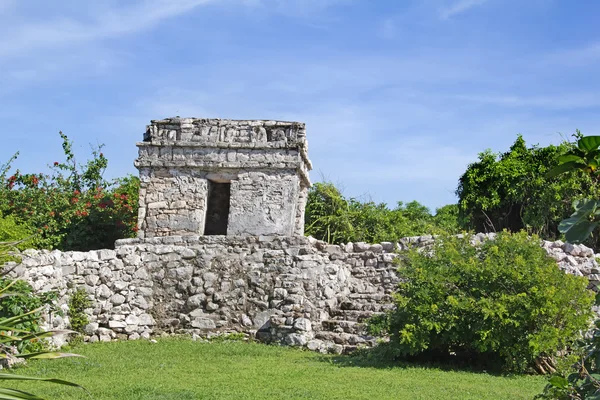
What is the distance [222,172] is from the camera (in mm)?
13555

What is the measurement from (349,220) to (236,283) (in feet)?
26.3

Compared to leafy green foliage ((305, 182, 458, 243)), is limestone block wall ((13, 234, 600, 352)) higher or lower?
lower

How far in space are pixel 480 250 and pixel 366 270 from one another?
301 centimetres

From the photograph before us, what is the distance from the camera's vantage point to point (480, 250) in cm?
1027

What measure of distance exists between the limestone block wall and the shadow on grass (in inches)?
60.4

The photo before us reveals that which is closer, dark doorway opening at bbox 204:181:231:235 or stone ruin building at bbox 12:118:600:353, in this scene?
stone ruin building at bbox 12:118:600:353

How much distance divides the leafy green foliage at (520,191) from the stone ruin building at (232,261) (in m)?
5.07

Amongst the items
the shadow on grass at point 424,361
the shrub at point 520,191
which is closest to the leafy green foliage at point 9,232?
the shadow on grass at point 424,361

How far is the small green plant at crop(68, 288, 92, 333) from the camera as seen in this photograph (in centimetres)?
1182

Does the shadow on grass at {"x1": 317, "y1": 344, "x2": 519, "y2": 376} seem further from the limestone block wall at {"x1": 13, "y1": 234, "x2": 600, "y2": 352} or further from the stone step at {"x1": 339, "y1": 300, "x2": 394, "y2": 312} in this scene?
the stone step at {"x1": 339, "y1": 300, "x2": 394, "y2": 312}

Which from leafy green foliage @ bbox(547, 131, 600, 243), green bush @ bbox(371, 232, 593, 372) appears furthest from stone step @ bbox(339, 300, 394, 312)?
leafy green foliage @ bbox(547, 131, 600, 243)

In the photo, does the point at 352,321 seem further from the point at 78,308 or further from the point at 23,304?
the point at 23,304

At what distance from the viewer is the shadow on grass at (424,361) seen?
31.4ft

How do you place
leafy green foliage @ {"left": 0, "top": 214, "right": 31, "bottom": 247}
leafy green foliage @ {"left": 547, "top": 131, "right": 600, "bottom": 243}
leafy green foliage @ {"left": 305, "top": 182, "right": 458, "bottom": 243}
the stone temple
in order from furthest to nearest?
leafy green foliage @ {"left": 305, "top": 182, "right": 458, "bottom": 243} → leafy green foliage @ {"left": 0, "top": 214, "right": 31, "bottom": 247} → the stone temple → leafy green foliage @ {"left": 547, "top": 131, "right": 600, "bottom": 243}
